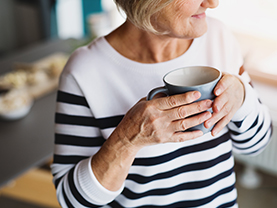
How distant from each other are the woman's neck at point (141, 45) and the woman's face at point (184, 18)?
4.3 inches

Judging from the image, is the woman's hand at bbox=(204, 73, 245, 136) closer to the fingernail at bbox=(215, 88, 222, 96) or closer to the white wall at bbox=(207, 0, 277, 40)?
the fingernail at bbox=(215, 88, 222, 96)

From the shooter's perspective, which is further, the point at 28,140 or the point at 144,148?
the point at 28,140

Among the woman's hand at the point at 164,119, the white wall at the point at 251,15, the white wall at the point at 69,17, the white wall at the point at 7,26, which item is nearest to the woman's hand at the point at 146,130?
the woman's hand at the point at 164,119

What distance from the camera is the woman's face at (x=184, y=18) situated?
2.37ft

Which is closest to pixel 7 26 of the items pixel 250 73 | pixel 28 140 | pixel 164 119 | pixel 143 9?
pixel 28 140

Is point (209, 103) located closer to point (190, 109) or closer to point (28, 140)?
point (190, 109)

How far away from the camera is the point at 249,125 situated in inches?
33.9

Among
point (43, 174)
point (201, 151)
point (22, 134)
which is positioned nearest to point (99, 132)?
point (201, 151)

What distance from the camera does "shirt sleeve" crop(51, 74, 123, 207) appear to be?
0.82m

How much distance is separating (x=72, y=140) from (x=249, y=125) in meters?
0.42

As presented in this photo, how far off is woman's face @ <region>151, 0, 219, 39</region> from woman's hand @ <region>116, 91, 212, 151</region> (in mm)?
171

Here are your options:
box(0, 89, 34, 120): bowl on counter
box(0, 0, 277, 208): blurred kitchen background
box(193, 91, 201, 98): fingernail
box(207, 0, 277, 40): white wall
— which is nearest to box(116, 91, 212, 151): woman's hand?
box(193, 91, 201, 98): fingernail

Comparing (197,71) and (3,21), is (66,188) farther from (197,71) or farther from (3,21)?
(3,21)

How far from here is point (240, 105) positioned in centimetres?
77
